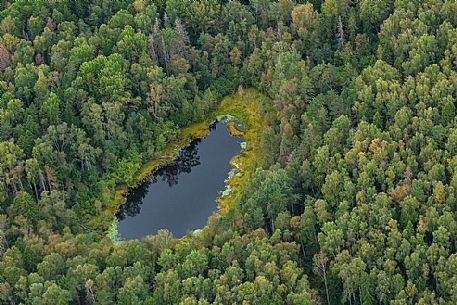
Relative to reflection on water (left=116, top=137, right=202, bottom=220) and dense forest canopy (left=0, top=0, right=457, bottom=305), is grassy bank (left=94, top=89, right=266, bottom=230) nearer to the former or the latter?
reflection on water (left=116, top=137, right=202, bottom=220)

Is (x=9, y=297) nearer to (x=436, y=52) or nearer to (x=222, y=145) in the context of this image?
(x=222, y=145)

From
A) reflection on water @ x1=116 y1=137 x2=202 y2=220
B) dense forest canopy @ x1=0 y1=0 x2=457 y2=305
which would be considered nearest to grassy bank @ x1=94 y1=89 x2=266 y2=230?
reflection on water @ x1=116 y1=137 x2=202 y2=220

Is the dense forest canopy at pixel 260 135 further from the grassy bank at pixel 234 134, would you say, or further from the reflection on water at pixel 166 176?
the reflection on water at pixel 166 176

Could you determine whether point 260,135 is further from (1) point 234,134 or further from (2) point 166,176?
(2) point 166,176

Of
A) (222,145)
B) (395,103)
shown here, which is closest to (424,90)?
(395,103)

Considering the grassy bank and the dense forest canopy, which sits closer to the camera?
the dense forest canopy

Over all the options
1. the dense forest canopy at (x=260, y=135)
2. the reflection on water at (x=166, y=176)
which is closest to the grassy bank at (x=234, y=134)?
the reflection on water at (x=166, y=176)
